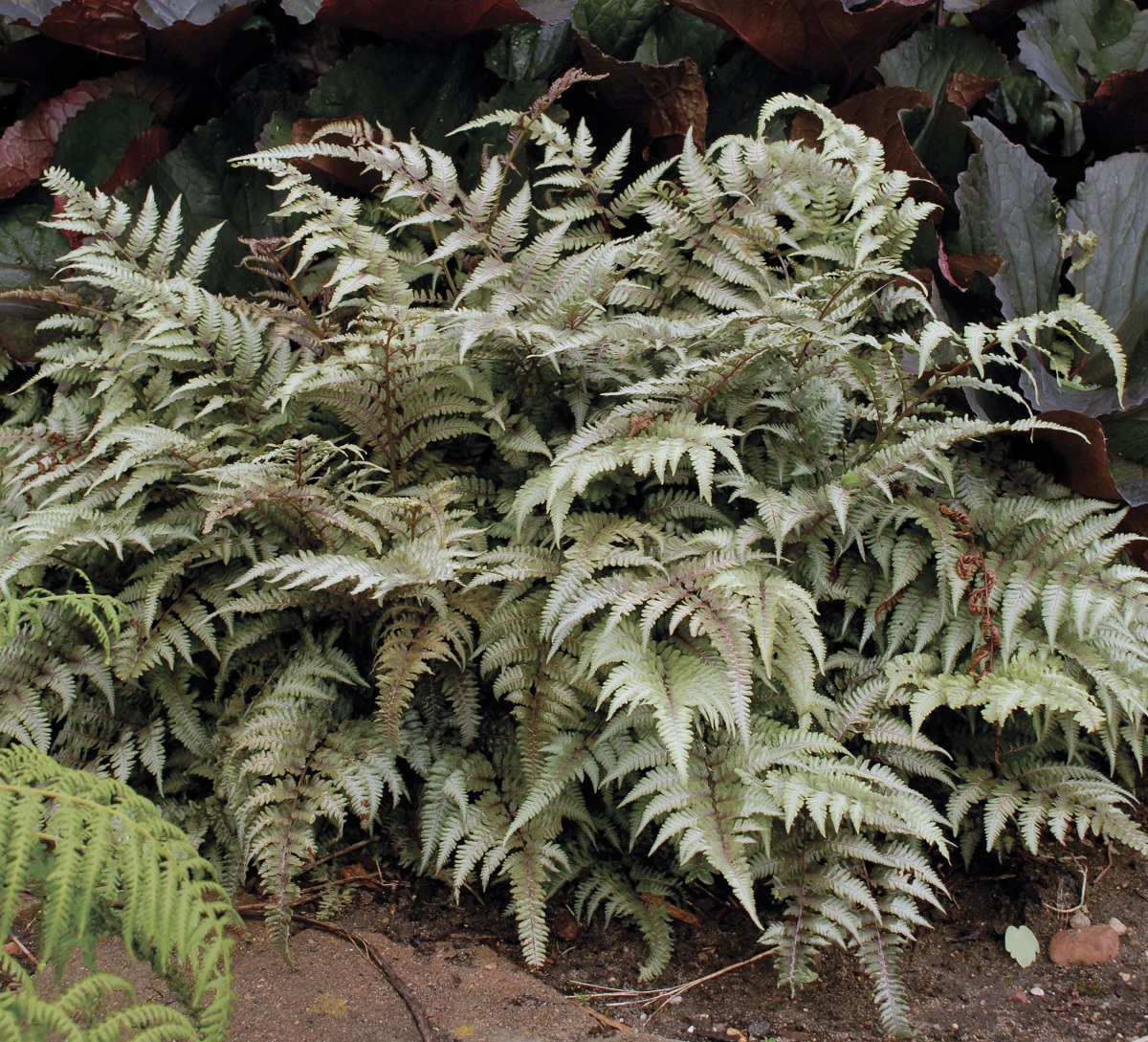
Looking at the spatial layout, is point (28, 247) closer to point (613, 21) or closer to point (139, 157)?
point (139, 157)

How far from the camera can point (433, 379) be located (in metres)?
2.24

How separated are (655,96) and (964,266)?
1.04 metres

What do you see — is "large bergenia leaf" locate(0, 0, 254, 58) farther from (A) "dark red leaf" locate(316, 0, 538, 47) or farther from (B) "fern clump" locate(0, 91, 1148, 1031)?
(B) "fern clump" locate(0, 91, 1148, 1031)

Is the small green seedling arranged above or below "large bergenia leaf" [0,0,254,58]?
below

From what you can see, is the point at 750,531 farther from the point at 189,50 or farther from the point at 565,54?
the point at 189,50

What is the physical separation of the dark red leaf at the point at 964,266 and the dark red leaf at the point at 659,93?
785mm

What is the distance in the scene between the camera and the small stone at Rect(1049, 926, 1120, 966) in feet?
6.15

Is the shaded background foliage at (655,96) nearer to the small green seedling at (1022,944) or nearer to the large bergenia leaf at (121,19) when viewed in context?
the large bergenia leaf at (121,19)

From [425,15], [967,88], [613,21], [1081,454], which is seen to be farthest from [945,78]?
[425,15]

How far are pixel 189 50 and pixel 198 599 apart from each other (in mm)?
1951

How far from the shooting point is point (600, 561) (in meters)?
1.95

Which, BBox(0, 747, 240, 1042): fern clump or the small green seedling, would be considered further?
the small green seedling

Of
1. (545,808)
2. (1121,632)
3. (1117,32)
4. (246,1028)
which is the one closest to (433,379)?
(545,808)

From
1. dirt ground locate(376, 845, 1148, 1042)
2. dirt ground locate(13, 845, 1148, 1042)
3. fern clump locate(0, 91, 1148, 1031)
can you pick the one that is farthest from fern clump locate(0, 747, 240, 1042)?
dirt ground locate(376, 845, 1148, 1042)
